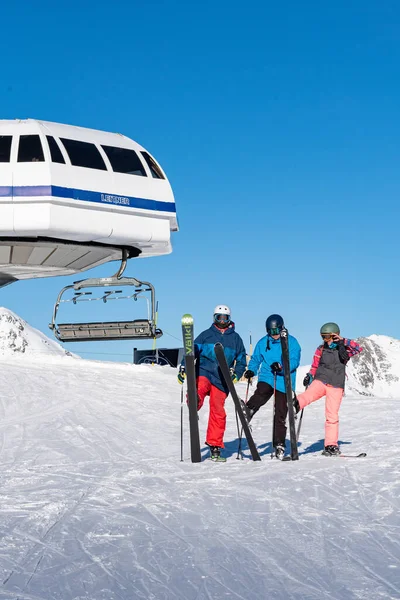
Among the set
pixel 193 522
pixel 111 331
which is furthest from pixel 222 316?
pixel 111 331

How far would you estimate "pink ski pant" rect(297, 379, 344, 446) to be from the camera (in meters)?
10.2

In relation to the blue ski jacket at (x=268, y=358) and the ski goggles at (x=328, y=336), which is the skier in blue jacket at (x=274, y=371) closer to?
the blue ski jacket at (x=268, y=358)

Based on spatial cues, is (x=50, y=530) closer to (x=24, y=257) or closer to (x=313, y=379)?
(x=313, y=379)

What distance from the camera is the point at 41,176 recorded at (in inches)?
774

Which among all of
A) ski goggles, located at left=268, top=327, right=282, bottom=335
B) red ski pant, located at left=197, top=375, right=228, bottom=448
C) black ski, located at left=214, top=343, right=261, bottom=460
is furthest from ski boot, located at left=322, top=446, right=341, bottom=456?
ski goggles, located at left=268, top=327, right=282, bottom=335

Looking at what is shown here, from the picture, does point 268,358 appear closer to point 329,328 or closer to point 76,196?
point 329,328

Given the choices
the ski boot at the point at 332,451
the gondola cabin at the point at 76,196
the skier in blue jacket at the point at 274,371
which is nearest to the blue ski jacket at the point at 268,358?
the skier in blue jacket at the point at 274,371

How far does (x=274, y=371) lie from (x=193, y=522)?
14.2 feet

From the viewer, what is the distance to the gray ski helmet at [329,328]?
1049 cm

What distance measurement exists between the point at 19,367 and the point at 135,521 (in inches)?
735

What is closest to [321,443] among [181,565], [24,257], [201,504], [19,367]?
[201,504]

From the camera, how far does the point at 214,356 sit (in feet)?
35.0

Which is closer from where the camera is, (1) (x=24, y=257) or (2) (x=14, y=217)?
(2) (x=14, y=217)

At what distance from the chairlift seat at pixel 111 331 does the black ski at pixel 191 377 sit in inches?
364
